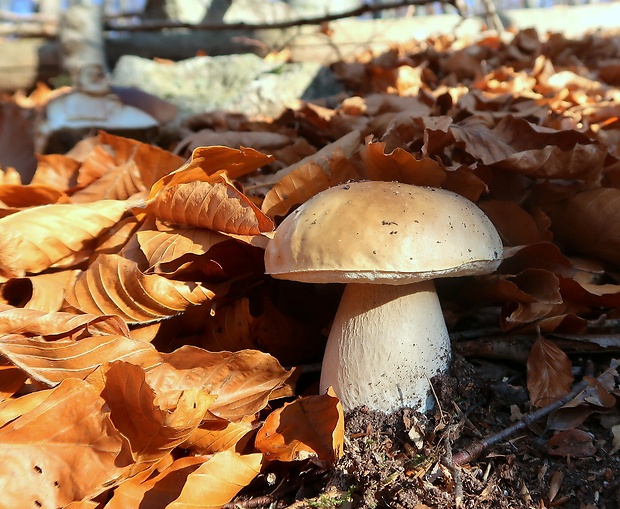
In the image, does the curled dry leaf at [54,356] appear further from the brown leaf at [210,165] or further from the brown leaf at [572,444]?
the brown leaf at [572,444]

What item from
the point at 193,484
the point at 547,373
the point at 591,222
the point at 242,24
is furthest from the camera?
the point at 242,24

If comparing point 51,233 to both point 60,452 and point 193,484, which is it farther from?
point 193,484

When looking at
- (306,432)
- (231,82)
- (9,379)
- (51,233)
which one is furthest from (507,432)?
(231,82)

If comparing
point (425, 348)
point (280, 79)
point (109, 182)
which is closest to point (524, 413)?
point (425, 348)

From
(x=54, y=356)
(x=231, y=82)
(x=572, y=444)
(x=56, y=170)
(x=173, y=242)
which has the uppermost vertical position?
(x=231, y=82)

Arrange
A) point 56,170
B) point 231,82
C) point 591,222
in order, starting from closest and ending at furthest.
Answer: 1. point 591,222
2. point 56,170
3. point 231,82

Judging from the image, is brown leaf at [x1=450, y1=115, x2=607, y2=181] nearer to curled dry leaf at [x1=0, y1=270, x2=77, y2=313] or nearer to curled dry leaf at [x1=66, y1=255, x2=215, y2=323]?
curled dry leaf at [x1=66, y1=255, x2=215, y2=323]

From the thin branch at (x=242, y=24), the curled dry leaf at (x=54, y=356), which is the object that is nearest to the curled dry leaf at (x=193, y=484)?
the curled dry leaf at (x=54, y=356)
